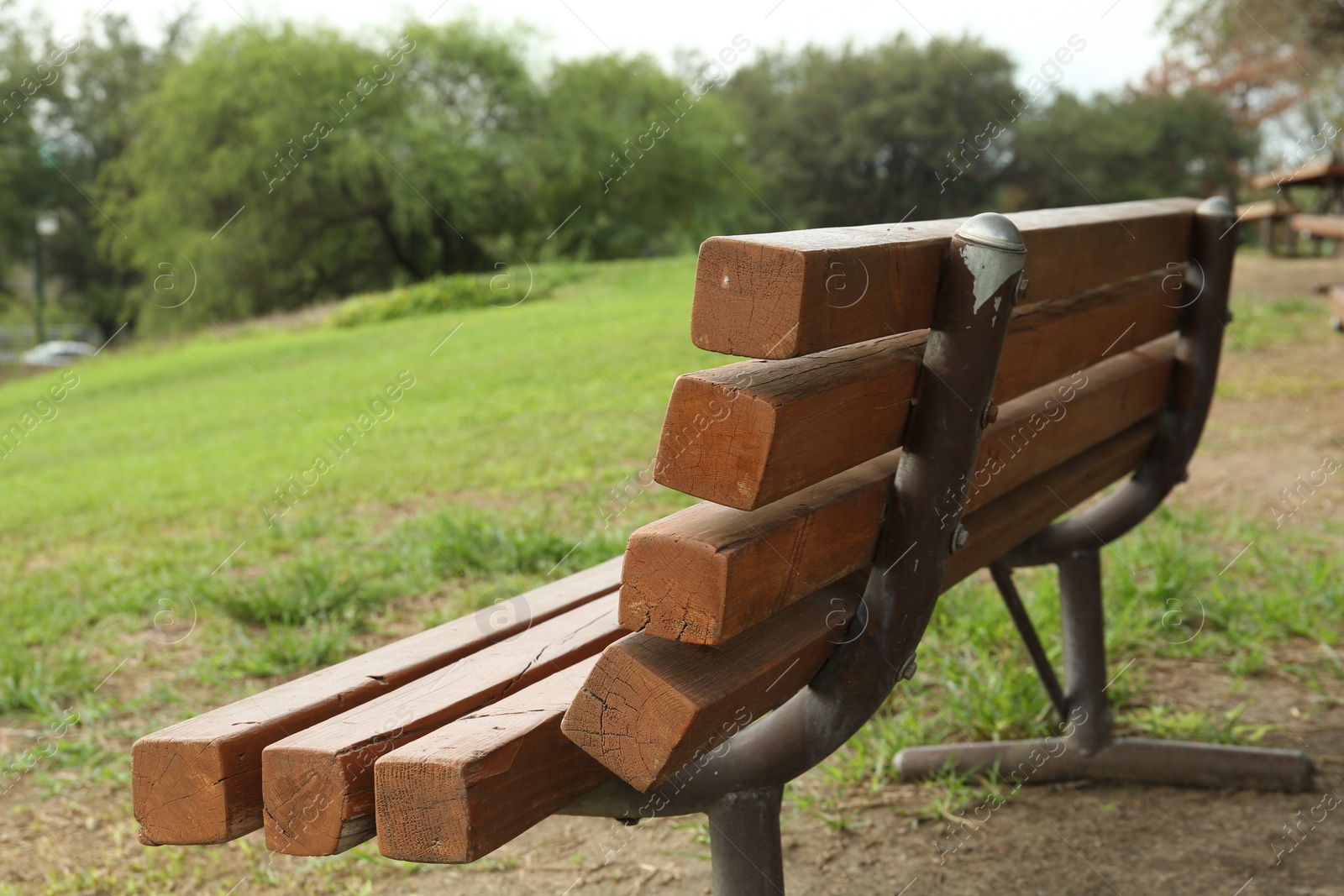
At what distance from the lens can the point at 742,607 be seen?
1.06 metres

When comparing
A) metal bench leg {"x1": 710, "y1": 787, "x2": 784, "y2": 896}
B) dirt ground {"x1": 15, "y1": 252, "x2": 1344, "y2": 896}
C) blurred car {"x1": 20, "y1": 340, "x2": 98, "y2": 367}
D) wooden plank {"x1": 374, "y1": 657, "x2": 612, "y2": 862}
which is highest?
wooden plank {"x1": 374, "y1": 657, "x2": 612, "y2": 862}

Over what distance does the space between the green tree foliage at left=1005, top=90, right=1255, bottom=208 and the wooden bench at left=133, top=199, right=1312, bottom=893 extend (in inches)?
1327

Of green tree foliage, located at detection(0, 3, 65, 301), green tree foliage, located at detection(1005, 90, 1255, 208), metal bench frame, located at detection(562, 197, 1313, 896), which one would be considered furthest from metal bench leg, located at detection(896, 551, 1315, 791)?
green tree foliage, located at detection(0, 3, 65, 301)

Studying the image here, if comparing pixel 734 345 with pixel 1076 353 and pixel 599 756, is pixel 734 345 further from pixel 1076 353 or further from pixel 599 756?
pixel 1076 353

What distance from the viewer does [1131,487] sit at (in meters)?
2.39

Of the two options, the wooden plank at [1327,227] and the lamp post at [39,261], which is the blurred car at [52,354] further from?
the wooden plank at [1327,227]

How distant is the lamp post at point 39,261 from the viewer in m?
38.4

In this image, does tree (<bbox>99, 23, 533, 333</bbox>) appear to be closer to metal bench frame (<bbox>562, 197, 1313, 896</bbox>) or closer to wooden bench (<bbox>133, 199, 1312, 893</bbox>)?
wooden bench (<bbox>133, 199, 1312, 893</bbox>)

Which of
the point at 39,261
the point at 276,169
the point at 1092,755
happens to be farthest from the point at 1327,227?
the point at 39,261

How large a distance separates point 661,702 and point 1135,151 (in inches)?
1428

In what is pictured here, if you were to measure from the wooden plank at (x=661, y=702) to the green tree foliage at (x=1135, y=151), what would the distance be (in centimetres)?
3406

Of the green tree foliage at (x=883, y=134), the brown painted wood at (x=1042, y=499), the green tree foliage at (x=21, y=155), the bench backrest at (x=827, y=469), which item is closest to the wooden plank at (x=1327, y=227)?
the brown painted wood at (x=1042, y=499)

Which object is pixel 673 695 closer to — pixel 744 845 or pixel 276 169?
pixel 744 845

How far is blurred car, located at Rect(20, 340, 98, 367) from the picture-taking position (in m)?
32.2
